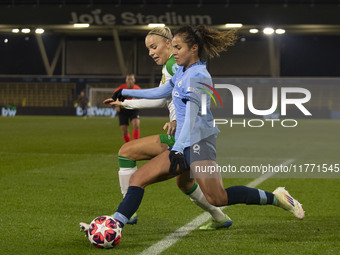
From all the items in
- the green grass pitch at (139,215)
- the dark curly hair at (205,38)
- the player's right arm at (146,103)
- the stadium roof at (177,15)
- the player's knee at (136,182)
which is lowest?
the green grass pitch at (139,215)

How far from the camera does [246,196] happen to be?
5.90 metres

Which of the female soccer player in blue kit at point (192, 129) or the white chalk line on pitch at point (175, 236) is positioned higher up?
the female soccer player in blue kit at point (192, 129)

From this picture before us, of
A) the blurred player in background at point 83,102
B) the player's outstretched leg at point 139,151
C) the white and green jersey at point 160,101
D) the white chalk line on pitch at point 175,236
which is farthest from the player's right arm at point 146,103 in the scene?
the blurred player in background at point 83,102

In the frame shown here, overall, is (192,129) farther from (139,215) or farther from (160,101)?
(139,215)

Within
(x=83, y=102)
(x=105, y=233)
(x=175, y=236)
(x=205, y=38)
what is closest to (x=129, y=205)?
(x=105, y=233)

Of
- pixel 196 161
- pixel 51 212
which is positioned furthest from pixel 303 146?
pixel 196 161

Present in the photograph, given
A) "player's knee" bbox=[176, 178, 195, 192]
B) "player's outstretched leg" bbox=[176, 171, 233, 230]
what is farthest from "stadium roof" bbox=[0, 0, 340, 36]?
"player's knee" bbox=[176, 178, 195, 192]

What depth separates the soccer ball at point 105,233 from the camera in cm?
543

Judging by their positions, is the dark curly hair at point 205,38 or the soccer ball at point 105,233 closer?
the soccer ball at point 105,233

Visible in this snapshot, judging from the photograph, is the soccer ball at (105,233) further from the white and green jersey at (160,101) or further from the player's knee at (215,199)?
the white and green jersey at (160,101)

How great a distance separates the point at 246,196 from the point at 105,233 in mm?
1285

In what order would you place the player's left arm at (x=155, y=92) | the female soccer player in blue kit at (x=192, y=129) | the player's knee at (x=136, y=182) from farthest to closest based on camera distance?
the player's left arm at (x=155, y=92) < the player's knee at (x=136, y=182) < the female soccer player in blue kit at (x=192, y=129)

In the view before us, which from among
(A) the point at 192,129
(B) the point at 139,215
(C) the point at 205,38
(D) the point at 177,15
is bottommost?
(B) the point at 139,215

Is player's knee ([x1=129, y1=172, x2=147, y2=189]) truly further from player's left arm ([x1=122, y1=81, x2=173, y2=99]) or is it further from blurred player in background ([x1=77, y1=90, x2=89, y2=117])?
blurred player in background ([x1=77, y1=90, x2=89, y2=117])
